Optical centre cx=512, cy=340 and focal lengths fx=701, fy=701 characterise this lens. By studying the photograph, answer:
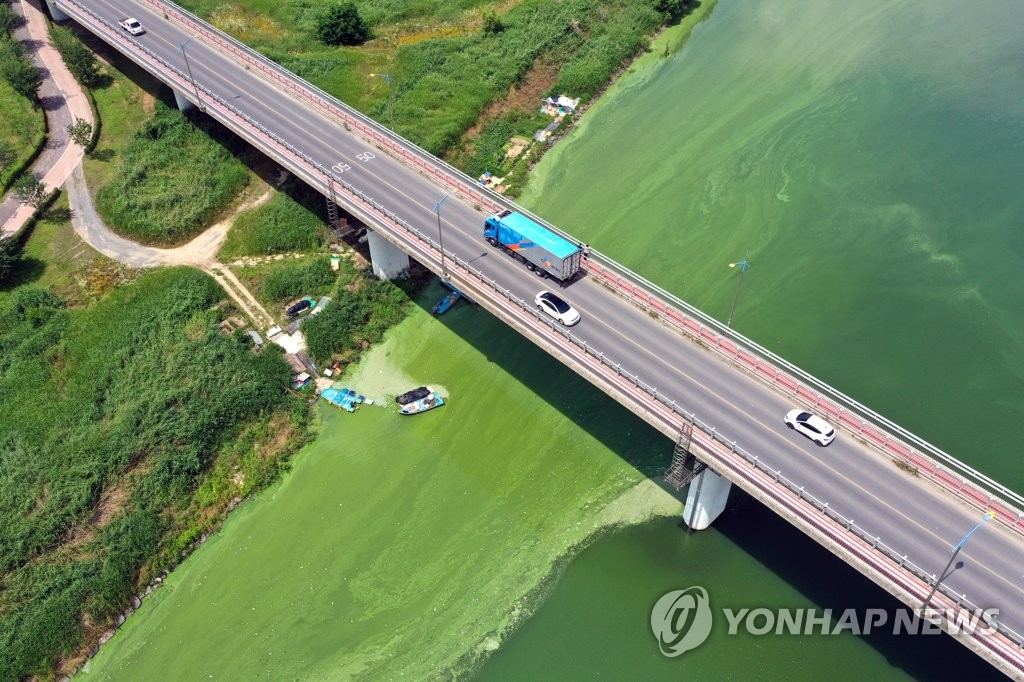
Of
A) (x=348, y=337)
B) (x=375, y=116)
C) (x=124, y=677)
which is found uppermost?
(x=375, y=116)

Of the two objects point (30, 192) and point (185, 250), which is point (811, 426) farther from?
point (30, 192)

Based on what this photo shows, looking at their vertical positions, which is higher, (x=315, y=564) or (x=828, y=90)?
(x=828, y=90)

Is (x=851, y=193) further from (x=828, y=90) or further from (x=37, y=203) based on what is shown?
(x=37, y=203)

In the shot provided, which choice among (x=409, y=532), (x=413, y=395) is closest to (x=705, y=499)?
(x=409, y=532)

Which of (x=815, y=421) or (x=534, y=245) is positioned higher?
(x=534, y=245)

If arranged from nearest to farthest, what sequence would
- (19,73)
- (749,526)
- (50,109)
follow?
1. (749,526)
2. (19,73)
3. (50,109)

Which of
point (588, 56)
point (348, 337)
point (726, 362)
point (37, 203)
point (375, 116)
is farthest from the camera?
point (588, 56)

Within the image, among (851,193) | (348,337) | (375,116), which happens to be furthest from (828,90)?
(348,337)

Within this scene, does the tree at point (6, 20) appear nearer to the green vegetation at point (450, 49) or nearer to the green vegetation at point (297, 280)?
the green vegetation at point (450, 49)
